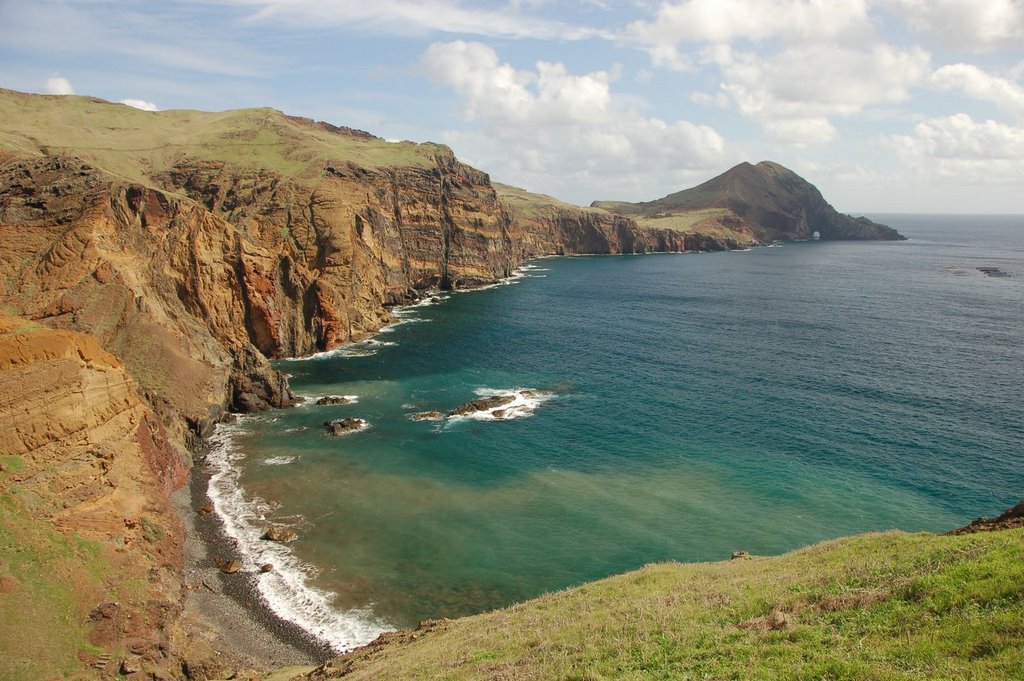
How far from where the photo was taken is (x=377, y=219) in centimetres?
13162

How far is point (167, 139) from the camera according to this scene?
135000 mm

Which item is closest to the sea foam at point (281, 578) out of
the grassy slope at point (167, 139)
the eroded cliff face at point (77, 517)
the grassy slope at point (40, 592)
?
the eroded cliff face at point (77, 517)


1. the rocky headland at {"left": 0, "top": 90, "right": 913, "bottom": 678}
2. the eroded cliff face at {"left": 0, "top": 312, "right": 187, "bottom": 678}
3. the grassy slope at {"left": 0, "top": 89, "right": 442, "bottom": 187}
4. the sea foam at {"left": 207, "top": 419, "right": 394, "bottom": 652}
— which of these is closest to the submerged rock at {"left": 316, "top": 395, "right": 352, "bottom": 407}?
the rocky headland at {"left": 0, "top": 90, "right": 913, "bottom": 678}

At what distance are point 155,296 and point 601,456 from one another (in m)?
51.2

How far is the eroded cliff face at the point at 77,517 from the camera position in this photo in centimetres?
3039

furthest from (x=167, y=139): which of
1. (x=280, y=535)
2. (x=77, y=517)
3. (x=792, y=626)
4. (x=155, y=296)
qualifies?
(x=792, y=626)

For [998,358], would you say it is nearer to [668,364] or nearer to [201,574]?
[668,364]

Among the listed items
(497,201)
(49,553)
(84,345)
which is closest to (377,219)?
(497,201)

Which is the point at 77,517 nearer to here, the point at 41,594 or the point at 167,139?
the point at 41,594

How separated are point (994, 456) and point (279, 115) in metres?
167

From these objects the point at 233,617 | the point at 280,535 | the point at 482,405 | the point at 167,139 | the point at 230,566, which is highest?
the point at 167,139

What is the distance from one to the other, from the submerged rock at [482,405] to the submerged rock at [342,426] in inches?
393

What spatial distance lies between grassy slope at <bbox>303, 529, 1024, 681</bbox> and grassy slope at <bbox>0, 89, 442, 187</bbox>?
109 m

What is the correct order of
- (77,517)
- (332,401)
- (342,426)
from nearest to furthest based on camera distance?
1. (77,517)
2. (342,426)
3. (332,401)
